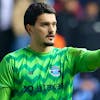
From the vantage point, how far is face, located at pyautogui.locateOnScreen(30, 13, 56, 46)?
5.00 metres

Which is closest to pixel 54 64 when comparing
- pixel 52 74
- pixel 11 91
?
pixel 52 74

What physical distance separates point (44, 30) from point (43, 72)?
327 mm

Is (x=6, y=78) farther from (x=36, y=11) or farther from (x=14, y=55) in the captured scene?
(x=36, y=11)

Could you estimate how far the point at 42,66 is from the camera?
511 cm

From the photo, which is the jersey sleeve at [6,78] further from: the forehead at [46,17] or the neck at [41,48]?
the forehead at [46,17]

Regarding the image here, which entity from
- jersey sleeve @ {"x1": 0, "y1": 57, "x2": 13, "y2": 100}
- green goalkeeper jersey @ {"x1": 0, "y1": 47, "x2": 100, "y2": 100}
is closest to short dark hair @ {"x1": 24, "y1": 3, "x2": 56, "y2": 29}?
green goalkeeper jersey @ {"x1": 0, "y1": 47, "x2": 100, "y2": 100}

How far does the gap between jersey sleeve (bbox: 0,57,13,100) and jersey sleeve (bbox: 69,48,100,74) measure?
496 mm

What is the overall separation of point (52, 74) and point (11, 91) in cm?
36

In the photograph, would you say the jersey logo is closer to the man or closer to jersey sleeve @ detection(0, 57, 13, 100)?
the man

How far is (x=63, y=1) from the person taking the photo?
9.98m

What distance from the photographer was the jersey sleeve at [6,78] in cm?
507

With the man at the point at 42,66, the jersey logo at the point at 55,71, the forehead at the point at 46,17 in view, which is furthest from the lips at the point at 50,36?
the jersey logo at the point at 55,71

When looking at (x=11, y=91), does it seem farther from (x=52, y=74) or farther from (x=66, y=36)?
(x=66, y=36)

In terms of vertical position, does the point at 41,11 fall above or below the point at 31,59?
above
